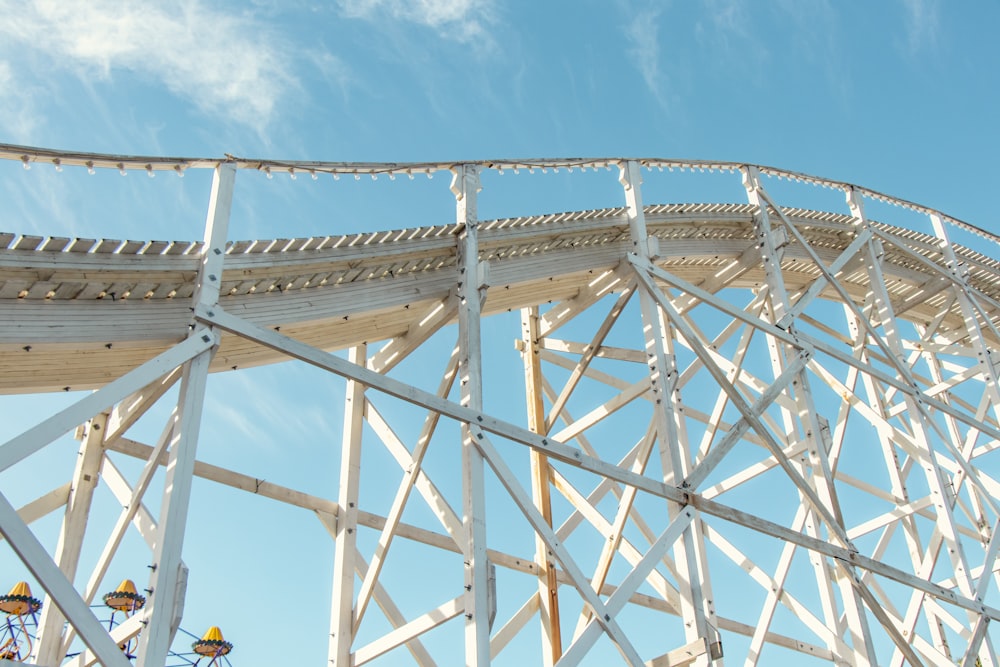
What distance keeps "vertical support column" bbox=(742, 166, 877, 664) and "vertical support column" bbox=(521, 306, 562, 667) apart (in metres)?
3.08

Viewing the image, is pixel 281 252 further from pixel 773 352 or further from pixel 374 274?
pixel 773 352

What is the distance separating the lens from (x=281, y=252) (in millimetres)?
8258

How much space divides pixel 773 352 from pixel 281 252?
7997 millimetres

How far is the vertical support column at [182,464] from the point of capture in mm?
6184

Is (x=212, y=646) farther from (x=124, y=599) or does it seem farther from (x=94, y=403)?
(x=94, y=403)

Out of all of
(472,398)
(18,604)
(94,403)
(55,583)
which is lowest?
(55,583)

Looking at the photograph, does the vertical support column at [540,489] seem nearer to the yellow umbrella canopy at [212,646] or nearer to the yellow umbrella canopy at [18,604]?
the yellow umbrella canopy at [212,646]

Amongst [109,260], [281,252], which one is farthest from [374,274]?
[109,260]

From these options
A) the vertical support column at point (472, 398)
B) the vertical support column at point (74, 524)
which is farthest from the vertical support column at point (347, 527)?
the vertical support column at point (74, 524)

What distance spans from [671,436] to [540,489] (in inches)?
77.2

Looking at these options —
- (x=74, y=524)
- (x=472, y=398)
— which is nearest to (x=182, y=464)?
(x=74, y=524)

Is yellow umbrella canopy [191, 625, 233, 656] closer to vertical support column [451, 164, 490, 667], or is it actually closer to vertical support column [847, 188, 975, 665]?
vertical support column [451, 164, 490, 667]

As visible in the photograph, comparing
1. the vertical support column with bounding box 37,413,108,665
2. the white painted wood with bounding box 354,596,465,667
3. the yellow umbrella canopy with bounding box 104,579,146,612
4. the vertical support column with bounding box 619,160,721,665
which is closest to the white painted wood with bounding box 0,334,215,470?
the vertical support column with bounding box 37,413,108,665

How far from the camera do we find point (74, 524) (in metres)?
8.54
